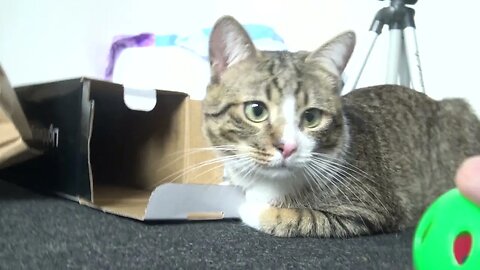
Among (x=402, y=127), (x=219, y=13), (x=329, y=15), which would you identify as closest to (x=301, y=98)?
(x=402, y=127)

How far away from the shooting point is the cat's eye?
101 cm

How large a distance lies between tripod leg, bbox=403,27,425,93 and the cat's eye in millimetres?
769

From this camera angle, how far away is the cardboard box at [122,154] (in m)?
1.09

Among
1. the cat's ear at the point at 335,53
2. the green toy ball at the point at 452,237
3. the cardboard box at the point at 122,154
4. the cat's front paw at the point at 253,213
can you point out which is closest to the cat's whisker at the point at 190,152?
the cardboard box at the point at 122,154

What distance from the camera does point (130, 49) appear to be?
1.98 m

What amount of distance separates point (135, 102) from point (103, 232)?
1.30 feet

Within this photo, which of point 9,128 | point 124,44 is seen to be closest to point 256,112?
point 9,128

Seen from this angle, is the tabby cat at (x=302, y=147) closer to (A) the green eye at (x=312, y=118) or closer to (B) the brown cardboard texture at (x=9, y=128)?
(A) the green eye at (x=312, y=118)

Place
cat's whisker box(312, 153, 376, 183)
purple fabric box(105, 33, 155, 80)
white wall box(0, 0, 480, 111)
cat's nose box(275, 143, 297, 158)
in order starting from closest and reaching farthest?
1. cat's nose box(275, 143, 297, 158)
2. cat's whisker box(312, 153, 376, 183)
3. white wall box(0, 0, 480, 111)
4. purple fabric box(105, 33, 155, 80)

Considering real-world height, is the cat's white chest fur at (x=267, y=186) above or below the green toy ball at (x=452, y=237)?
below

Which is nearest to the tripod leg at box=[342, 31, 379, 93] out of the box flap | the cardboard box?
the cardboard box

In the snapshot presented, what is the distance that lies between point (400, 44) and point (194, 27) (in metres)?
0.99

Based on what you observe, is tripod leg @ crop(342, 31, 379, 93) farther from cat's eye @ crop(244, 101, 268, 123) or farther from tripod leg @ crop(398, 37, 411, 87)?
cat's eye @ crop(244, 101, 268, 123)

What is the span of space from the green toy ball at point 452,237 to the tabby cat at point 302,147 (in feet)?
1.40
